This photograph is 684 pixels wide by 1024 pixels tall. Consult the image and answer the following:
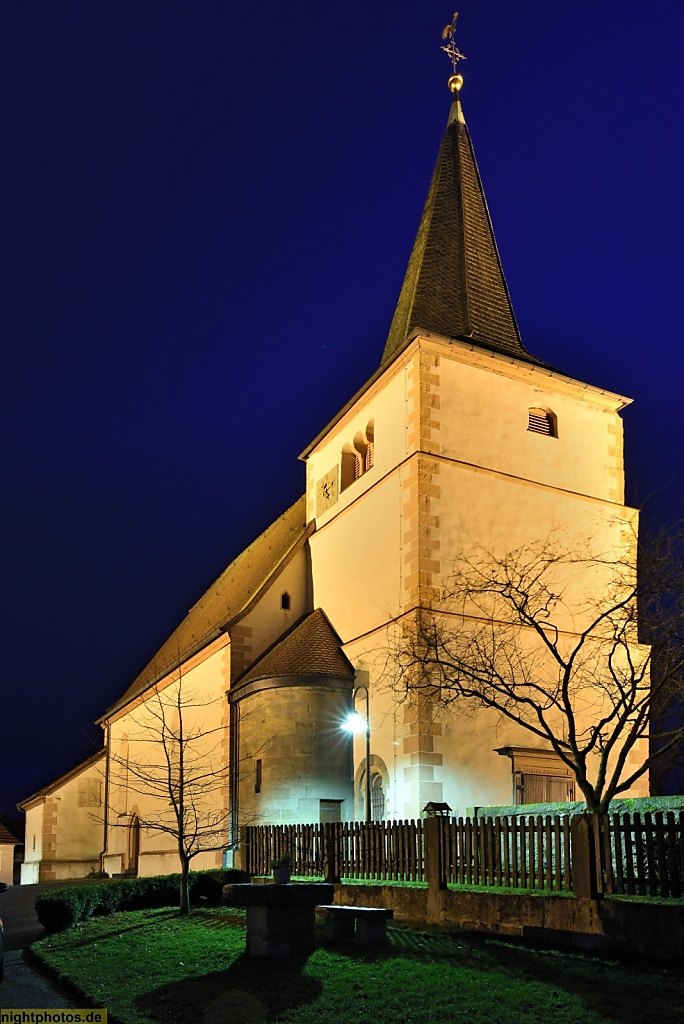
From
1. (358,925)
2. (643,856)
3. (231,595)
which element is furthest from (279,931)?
(231,595)

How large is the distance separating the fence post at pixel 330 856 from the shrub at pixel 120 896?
1.99m

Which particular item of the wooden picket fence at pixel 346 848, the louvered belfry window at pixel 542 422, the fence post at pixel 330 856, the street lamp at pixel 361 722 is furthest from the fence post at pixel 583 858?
the louvered belfry window at pixel 542 422

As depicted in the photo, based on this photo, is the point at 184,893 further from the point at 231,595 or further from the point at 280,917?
the point at 231,595

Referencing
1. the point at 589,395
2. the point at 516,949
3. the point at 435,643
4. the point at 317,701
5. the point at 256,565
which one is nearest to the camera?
the point at 516,949

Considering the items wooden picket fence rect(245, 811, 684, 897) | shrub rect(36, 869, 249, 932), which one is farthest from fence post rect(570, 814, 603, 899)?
shrub rect(36, 869, 249, 932)

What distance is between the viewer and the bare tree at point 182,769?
23.0 m

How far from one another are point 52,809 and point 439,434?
1045 inches

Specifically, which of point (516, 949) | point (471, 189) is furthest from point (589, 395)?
point (516, 949)

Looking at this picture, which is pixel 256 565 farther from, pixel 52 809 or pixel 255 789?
pixel 52 809

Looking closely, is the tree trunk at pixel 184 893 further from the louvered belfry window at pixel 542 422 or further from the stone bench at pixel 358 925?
the louvered belfry window at pixel 542 422

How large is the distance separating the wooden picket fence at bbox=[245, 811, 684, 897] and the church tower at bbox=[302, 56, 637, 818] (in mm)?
2813

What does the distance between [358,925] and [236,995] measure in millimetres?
2819

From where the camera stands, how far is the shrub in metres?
16.4

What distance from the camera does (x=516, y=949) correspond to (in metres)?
11.7
